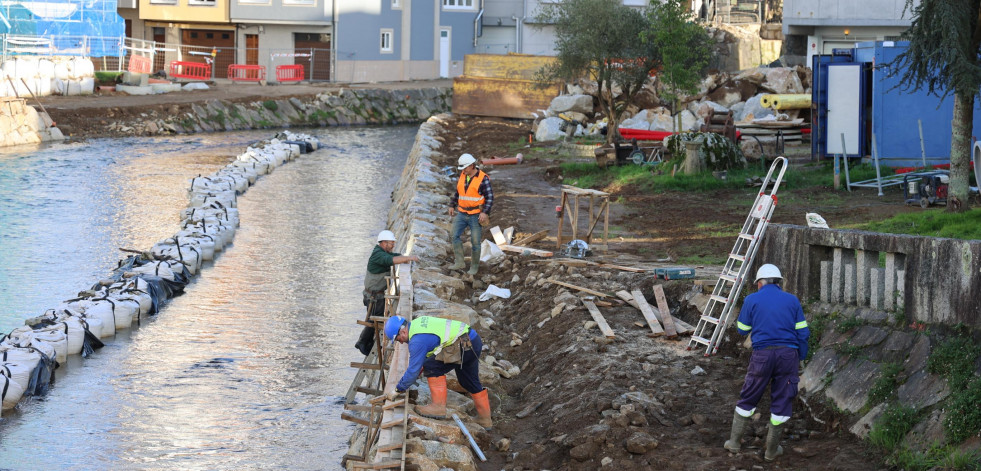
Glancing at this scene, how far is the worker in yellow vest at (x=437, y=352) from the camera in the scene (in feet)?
31.8

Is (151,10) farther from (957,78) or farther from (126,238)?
(957,78)

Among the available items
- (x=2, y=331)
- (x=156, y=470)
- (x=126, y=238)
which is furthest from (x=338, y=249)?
(x=156, y=470)

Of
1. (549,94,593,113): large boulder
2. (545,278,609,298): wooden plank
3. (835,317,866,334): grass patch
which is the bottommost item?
(545,278,609,298): wooden plank

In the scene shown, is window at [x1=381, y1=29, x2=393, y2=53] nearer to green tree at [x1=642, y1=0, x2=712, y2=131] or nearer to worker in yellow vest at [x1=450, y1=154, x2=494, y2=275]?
green tree at [x1=642, y1=0, x2=712, y2=131]

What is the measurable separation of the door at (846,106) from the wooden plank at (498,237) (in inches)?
294

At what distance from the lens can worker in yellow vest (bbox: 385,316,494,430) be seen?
9.70 metres

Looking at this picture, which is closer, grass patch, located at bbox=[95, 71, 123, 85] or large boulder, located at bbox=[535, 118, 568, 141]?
large boulder, located at bbox=[535, 118, 568, 141]

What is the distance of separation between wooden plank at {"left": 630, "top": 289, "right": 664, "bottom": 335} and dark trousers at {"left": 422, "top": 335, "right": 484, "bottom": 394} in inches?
110

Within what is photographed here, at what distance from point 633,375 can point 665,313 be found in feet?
6.25

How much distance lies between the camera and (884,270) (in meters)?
9.62

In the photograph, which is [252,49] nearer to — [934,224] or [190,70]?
[190,70]

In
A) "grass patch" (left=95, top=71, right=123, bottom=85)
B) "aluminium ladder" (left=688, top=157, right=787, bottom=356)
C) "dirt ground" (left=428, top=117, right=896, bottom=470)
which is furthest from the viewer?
"grass patch" (left=95, top=71, right=123, bottom=85)

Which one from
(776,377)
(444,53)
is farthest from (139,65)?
(776,377)

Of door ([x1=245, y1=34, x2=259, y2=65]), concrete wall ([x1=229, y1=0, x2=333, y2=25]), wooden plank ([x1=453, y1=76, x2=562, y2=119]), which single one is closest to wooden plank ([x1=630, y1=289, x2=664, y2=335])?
wooden plank ([x1=453, y1=76, x2=562, y2=119])
